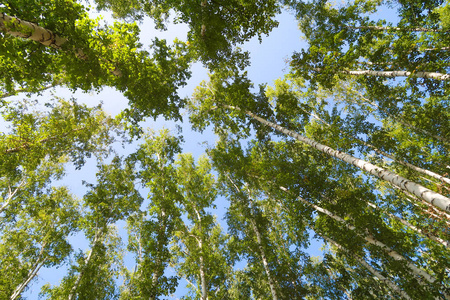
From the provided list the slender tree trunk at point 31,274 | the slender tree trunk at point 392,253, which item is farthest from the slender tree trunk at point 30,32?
the slender tree trunk at point 31,274

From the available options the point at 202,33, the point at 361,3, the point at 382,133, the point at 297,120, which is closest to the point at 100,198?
the point at 202,33

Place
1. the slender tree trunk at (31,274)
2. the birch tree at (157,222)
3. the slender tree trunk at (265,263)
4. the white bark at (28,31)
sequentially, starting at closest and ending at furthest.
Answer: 1. the white bark at (28,31)
2. the birch tree at (157,222)
3. the slender tree trunk at (265,263)
4. the slender tree trunk at (31,274)

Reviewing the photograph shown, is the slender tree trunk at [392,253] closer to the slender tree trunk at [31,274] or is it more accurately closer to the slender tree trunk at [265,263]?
the slender tree trunk at [265,263]

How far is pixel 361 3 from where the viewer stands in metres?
12.5

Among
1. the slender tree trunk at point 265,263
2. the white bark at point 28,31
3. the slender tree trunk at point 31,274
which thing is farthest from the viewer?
the slender tree trunk at point 31,274

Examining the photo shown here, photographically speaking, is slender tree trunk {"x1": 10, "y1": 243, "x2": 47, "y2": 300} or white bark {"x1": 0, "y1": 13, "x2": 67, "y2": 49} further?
slender tree trunk {"x1": 10, "y1": 243, "x2": 47, "y2": 300}

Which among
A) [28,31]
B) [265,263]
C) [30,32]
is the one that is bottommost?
[265,263]

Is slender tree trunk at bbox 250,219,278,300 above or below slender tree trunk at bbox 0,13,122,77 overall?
below

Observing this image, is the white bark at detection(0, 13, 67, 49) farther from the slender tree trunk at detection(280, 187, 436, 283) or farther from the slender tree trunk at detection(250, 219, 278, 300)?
the slender tree trunk at detection(280, 187, 436, 283)

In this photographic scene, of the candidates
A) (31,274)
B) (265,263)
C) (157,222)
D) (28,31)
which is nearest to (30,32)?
(28,31)

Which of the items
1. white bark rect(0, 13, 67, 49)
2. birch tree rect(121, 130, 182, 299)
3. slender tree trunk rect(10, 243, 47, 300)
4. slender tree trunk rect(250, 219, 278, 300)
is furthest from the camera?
slender tree trunk rect(10, 243, 47, 300)

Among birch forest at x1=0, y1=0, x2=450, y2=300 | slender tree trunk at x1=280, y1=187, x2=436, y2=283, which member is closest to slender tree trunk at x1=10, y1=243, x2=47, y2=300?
birch forest at x1=0, y1=0, x2=450, y2=300

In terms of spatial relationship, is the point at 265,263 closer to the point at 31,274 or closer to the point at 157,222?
the point at 157,222

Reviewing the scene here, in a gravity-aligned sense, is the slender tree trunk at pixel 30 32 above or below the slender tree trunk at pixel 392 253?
above
